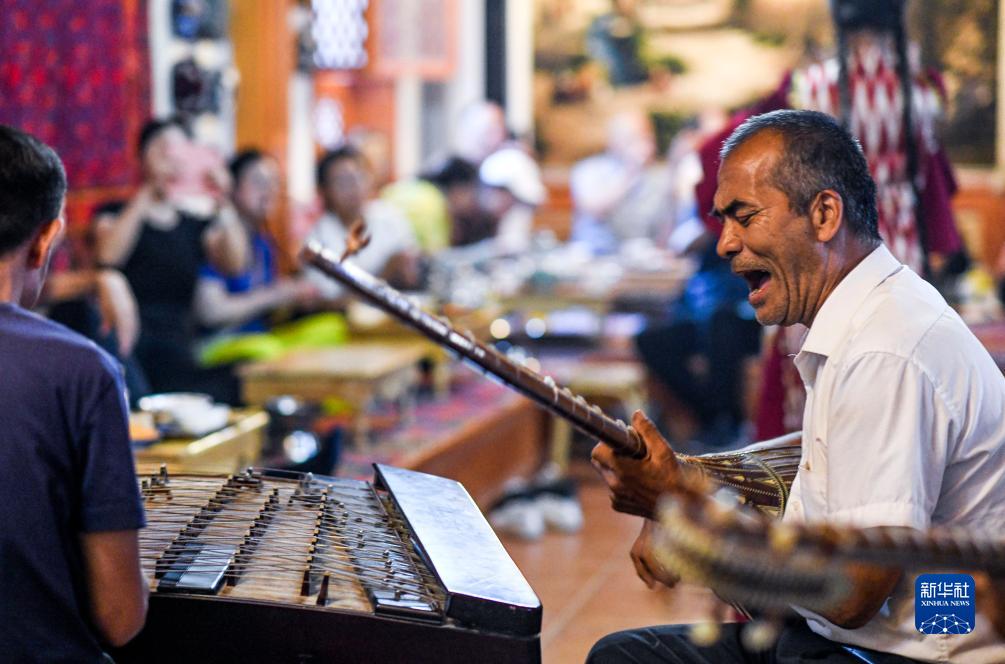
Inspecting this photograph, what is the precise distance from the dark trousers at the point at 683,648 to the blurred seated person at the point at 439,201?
6.34m

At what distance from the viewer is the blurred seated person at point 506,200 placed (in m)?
9.57

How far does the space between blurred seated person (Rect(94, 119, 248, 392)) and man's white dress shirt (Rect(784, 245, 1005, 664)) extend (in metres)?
3.89

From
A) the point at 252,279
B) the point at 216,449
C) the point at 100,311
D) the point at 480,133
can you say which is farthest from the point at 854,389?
the point at 480,133

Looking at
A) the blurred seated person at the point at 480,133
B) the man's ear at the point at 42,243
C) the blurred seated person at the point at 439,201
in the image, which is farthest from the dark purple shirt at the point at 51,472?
the blurred seated person at the point at 480,133

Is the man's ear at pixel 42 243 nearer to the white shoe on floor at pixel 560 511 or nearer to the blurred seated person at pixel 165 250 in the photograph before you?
the blurred seated person at pixel 165 250

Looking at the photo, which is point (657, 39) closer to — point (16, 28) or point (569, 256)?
point (569, 256)

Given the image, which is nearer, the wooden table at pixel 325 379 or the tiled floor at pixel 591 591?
the tiled floor at pixel 591 591

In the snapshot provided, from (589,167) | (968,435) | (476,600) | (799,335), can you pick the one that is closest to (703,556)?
(476,600)

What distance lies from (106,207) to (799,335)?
11.0 ft

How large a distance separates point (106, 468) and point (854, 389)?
1.04 metres

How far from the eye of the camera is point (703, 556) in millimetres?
1304

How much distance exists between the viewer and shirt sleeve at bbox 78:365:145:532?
1.84m

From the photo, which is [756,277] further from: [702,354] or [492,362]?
[702,354]

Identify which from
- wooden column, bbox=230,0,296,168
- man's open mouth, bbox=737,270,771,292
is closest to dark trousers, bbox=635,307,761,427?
wooden column, bbox=230,0,296,168
